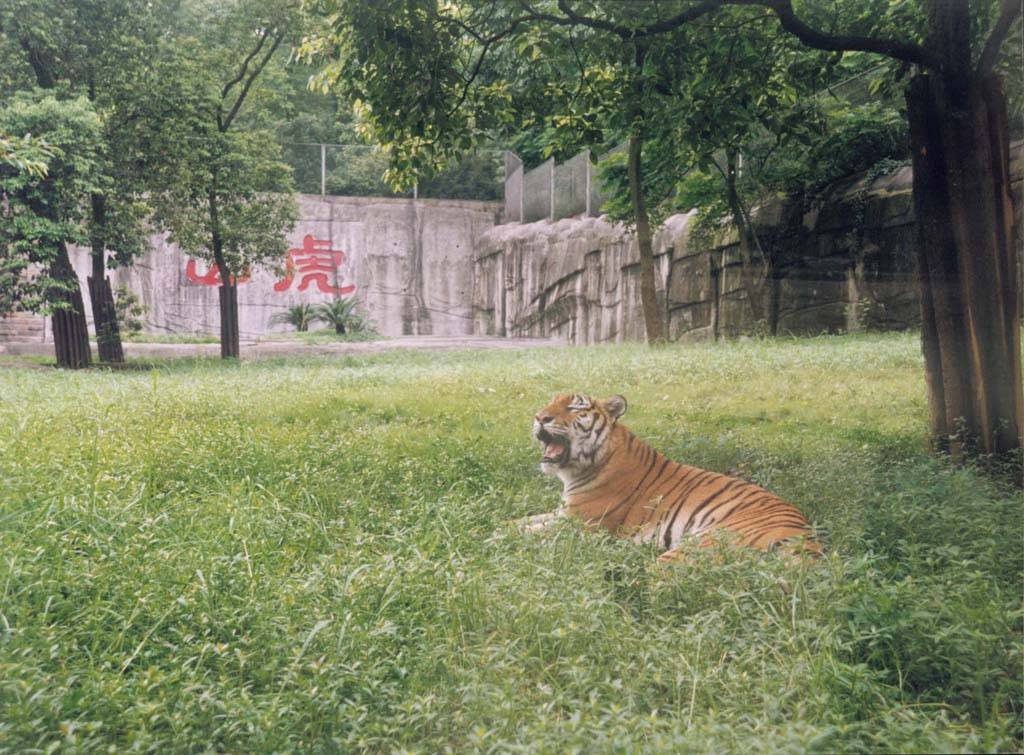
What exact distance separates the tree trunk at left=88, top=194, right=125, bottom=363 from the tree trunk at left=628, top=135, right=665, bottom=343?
4197 millimetres

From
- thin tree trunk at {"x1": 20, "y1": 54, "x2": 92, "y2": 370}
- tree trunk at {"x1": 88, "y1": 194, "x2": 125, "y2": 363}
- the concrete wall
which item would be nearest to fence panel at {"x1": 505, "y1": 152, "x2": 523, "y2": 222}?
the concrete wall

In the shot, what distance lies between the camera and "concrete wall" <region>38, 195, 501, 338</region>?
262 inches

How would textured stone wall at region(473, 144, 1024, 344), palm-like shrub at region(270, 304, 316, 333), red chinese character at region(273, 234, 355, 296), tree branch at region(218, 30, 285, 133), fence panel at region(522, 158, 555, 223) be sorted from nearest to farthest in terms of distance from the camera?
textured stone wall at region(473, 144, 1024, 344) → fence panel at region(522, 158, 555, 223) → palm-like shrub at region(270, 304, 316, 333) → red chinese character at region(273, 234, 355, 296) → tree branch at region(218, 30, 285, 133)

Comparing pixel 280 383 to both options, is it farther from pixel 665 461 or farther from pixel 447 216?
pixel 665 461

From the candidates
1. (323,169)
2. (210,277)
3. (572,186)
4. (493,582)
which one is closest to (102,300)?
(210,277)

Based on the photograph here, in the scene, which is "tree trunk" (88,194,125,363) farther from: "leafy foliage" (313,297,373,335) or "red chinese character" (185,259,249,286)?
"leafy foliage" (313,297,373,335)

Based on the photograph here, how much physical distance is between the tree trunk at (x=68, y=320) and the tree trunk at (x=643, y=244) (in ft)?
12.6

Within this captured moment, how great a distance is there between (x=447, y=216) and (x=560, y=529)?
12.0 ft

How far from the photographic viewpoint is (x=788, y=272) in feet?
13.9

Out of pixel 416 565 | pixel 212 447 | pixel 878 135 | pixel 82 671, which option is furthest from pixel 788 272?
pixel 82 671

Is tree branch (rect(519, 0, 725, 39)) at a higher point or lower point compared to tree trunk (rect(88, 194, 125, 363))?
higher

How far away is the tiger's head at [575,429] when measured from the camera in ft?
12.9

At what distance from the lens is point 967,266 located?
3645mm

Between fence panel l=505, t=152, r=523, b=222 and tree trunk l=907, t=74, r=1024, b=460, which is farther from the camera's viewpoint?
fence panel l=505, t=152, r=523, b=222
